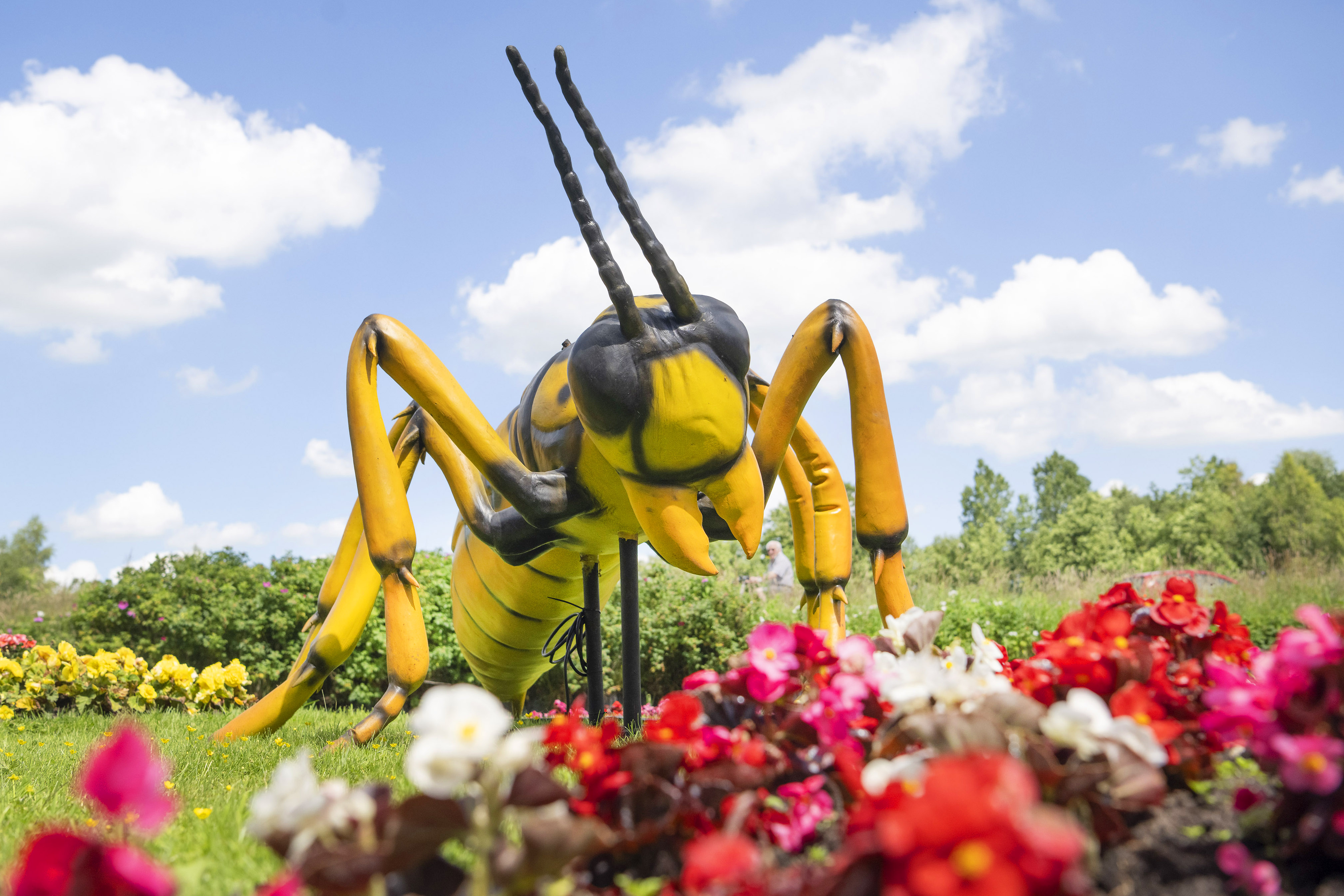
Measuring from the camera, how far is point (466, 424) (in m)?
2.93

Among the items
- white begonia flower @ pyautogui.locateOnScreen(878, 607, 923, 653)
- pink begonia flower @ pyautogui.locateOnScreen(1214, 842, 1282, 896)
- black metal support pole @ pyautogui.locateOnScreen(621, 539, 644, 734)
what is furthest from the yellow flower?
pink begonia flower @ pyautogui.locateOnScreen(1214, 842, 1282, 896)

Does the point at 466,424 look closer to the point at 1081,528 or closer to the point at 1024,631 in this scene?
the point at 1024,631

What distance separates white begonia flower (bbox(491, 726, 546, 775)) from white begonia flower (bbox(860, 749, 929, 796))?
Answer: 0.43 meters

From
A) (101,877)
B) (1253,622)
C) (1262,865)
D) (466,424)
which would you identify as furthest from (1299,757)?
(1253,622)

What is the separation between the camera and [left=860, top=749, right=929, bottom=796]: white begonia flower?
109cm

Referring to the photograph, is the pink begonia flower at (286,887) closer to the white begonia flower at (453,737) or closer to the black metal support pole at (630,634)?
the white begonia flower at (453,737)

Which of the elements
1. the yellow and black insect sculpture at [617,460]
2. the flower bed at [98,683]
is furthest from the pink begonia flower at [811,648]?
the flower bed at [98,683]

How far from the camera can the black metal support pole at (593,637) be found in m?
3.74

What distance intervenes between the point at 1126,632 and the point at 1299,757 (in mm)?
583

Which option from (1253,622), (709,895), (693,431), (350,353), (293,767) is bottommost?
(1253,622)

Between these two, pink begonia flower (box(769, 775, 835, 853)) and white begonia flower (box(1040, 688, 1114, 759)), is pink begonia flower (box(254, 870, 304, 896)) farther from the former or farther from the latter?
white begonia flower (box(1040, 688, 1114, 759))

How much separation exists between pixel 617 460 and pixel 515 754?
5.85 feet

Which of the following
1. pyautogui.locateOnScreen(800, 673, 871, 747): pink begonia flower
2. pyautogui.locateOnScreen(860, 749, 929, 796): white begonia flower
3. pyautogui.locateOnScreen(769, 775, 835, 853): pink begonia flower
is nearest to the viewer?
pyautogui.locateOnScreen(860, 749, 929, 796): white begonia flower

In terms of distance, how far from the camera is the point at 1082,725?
118 centimetres
